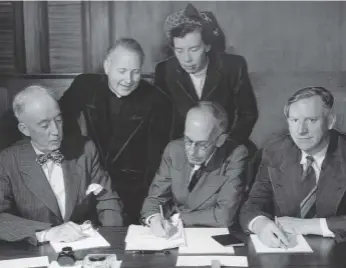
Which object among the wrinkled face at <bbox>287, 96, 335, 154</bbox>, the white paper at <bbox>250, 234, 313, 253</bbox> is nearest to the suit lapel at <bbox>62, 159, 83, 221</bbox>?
the white paper at <bbox>250, 234, 313, 253</bbox>

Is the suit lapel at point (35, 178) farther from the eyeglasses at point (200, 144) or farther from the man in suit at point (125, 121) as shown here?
the eyeglasses at point (200, 144)

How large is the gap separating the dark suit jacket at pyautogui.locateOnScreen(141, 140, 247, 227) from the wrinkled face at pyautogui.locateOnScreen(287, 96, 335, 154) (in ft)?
1.16

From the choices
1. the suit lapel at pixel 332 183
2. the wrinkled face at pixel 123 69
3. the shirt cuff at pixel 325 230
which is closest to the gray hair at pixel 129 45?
the wrinkled face at pixel 123 69

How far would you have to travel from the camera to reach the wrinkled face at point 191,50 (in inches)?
117

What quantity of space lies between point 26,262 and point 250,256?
1081 millimetres

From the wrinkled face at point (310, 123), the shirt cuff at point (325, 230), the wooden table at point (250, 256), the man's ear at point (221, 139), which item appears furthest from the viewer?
the man's ear at point (221, 139)

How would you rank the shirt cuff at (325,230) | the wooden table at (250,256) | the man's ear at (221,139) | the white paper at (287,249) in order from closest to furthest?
the wooden table at (250,256) < the white paper at (287,249) < the shirt cuff at (325,230) < the man's ear at (221,139)

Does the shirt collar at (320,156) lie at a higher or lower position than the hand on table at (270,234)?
higher

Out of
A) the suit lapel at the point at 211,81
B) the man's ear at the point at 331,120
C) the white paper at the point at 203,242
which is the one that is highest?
the suit lapel at the point at 211,81

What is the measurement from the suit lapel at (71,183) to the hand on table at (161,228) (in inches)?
22.7

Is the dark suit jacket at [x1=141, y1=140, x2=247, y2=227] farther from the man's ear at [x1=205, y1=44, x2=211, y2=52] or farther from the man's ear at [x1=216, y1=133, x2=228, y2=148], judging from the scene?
the man's ear at [x1=205, y1=44, x2=211, y2=52]

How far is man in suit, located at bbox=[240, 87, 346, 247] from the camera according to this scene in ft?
9.57

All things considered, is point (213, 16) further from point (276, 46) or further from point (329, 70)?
point (329, 70)

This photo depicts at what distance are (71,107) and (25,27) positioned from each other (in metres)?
0.58
